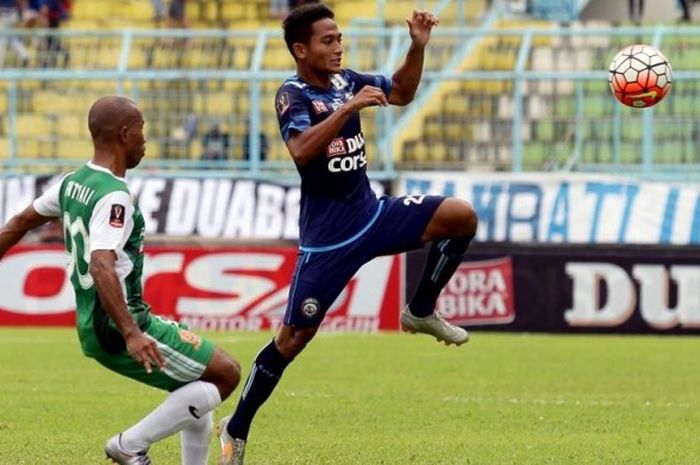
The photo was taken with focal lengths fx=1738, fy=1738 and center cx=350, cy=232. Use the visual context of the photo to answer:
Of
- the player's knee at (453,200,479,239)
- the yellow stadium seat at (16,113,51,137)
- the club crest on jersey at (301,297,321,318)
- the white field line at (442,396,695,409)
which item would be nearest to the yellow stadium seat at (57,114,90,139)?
the yellow stadium seat at (16,113,51,137)

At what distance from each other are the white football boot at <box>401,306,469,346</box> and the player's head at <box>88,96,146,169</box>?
8.64 ft

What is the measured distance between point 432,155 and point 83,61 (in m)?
5.32

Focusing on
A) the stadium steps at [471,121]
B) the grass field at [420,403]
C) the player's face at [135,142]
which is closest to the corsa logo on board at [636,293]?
the grass field at [420,403]

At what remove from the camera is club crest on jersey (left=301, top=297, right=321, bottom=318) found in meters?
9.53

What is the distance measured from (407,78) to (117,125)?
8.76ft

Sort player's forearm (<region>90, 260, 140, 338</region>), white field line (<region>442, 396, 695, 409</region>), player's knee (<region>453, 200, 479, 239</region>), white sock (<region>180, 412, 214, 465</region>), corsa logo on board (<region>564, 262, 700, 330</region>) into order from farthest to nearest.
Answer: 1. corsa logo on board (<region>564, 262, 700, 330</region>)
2. white field line (<region>442, 396, 695, 409</region>)
3. player's knee (<region>453, 200, 479, 239</region>)
4. white sock (<region>180, 412, 214, 465</region>)
5. player's forearm (<region>90, 260, 140, 338</region>)

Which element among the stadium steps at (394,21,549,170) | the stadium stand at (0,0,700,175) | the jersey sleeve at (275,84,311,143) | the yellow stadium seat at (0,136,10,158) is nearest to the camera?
the jersey sleeve at (275,84,311,143)

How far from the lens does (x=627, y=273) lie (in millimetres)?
19672

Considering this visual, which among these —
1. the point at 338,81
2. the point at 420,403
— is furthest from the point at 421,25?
the point at 420,403

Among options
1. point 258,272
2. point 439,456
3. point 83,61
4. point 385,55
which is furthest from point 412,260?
point 439,456

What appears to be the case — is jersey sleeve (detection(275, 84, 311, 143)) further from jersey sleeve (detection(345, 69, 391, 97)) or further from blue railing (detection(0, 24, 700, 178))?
blue railing (detection(0, 24, 700, 178))

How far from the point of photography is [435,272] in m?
10.1

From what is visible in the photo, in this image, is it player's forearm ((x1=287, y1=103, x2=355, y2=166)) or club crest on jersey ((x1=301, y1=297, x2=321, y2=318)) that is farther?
club crest on jersey ((x1=301, y1=297, x2=321, y2=318))

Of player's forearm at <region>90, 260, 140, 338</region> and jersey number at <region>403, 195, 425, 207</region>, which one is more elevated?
jersey number at <region>403, 195, 425, 207</region>
